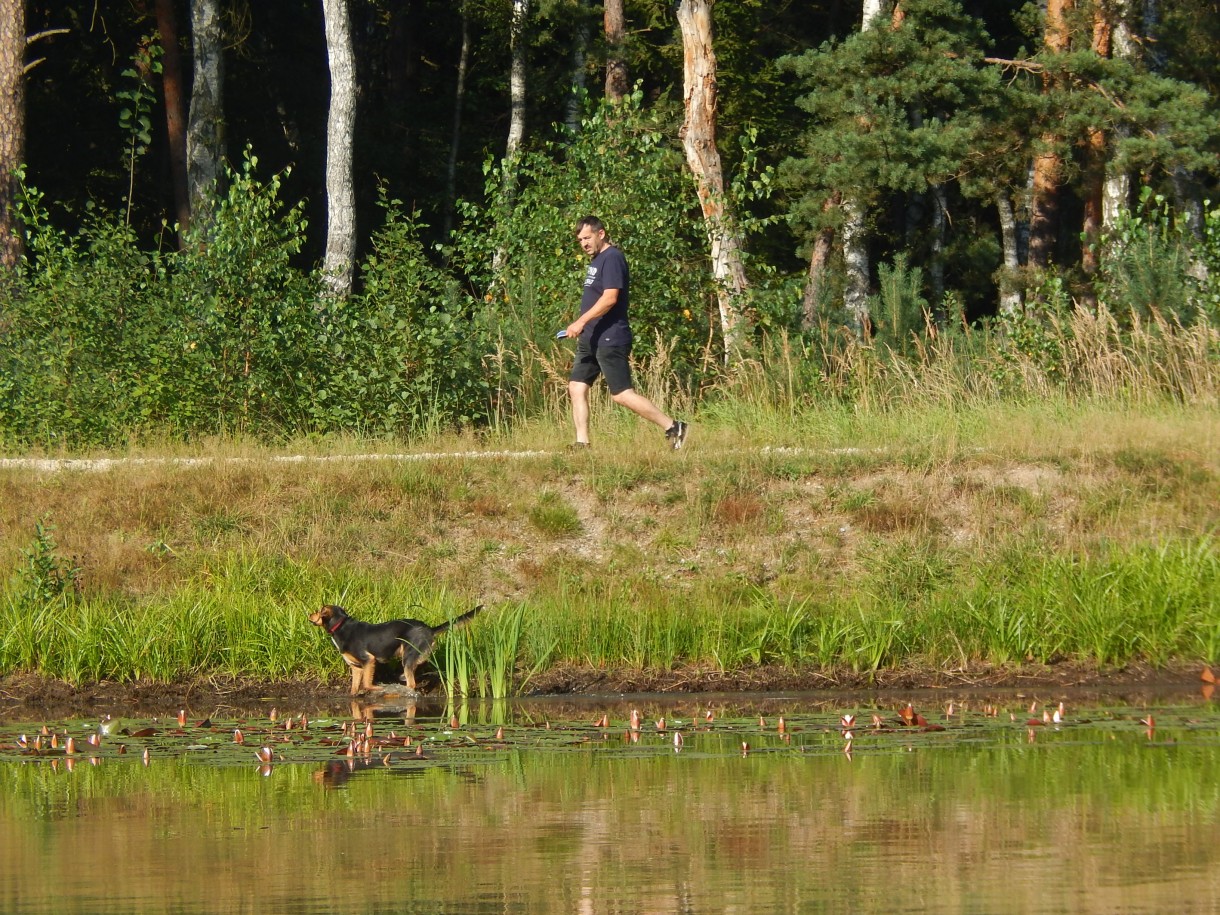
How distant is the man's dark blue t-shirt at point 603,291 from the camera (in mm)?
13648

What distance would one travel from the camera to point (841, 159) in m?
27.2

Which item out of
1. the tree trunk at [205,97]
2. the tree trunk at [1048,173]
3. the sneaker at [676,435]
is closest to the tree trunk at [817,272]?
the tree trunk at [1048,173]

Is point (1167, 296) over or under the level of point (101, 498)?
over

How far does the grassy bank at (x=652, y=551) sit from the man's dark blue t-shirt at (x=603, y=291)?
95cm

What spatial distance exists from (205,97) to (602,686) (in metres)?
18.4

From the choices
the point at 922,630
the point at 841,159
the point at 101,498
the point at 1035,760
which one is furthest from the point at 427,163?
the point at 1035,760

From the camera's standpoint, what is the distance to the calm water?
5.97 m

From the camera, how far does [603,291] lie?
13648 millimetres

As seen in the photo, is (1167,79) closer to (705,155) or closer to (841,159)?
(841,159)

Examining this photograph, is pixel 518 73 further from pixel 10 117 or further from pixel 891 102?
pixel 10 117

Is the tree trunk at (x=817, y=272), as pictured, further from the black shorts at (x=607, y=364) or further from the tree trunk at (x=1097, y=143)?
the black shorts at (x=607, y=364)

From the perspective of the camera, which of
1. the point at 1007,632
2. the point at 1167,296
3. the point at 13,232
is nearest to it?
the point at 1007,632

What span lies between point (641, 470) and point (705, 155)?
907cm

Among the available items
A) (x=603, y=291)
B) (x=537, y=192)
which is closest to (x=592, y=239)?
(x=603, y=291)
